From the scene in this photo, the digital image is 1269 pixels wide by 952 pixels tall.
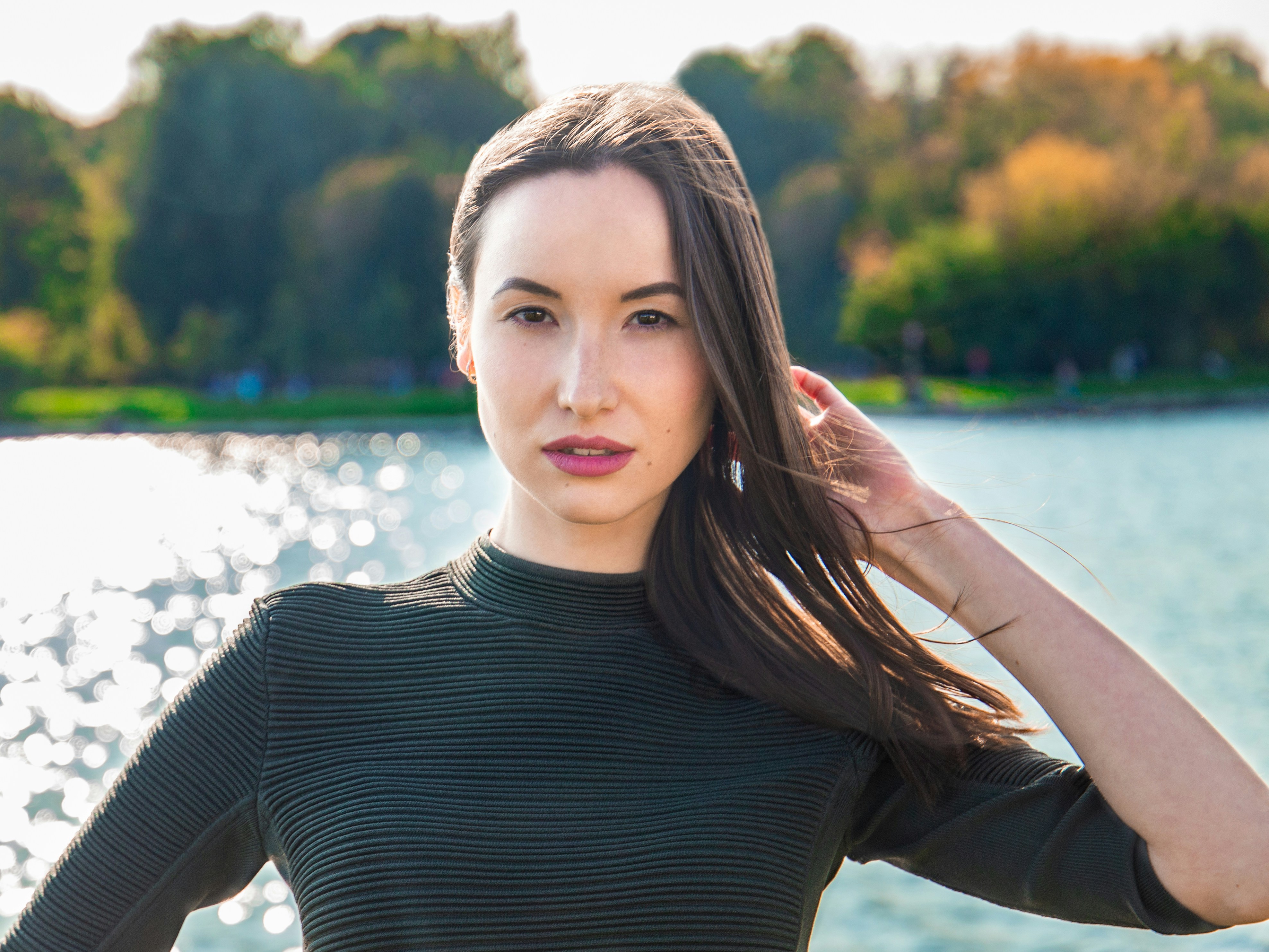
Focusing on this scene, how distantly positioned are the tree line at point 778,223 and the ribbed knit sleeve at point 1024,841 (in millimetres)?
38695

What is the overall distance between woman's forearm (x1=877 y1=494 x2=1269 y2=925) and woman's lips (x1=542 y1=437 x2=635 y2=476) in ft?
1.39

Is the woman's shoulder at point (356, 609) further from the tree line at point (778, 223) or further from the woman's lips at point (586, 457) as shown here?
the tree line at point (778, 223)

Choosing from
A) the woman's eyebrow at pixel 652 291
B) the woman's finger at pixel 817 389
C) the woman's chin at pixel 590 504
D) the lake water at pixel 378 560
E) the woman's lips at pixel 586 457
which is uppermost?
the woman's eyebrow at pixel 652 291

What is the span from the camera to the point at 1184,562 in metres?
18.6

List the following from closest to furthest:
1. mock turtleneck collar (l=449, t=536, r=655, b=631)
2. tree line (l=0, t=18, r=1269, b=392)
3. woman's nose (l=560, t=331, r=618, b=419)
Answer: woman's nose (l=560, t=331, r=618, b=419)
mock turtleneck collar (l=449, t=536, r=655, b=631)
tree line (l=0, t=18, r=1269, b=392)

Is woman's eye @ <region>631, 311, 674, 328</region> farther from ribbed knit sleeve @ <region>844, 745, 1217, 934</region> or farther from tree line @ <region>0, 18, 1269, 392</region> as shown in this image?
tree line @ <region>0, 18, 1269, 392</region>

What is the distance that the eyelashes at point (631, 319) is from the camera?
1.61 metres

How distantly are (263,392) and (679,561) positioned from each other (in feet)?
157

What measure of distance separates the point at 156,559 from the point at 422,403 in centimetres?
2050

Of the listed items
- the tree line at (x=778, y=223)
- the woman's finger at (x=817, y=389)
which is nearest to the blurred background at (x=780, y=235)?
the tree line at (x=778, y=223)

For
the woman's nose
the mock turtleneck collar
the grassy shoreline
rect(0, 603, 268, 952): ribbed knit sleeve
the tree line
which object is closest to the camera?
rect(0, 603, 268, 952): ribbed knit sleeve

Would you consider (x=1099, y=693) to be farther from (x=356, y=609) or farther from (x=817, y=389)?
(x=356, y=609)

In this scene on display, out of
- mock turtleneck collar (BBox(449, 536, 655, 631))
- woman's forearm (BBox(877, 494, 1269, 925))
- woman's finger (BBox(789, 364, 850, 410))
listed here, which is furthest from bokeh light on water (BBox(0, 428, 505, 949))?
woman's forearm (BBox(877, 494, 1269, 925))

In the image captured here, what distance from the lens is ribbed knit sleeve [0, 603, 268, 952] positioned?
4.83 ft
